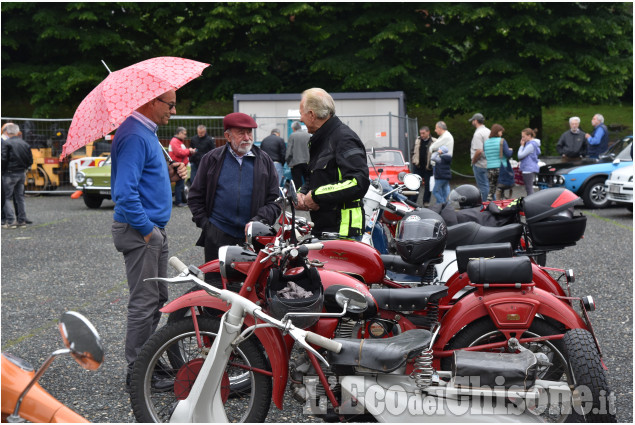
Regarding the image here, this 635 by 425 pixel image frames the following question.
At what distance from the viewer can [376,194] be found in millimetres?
7051

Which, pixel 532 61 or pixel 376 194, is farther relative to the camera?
pixel 532 61

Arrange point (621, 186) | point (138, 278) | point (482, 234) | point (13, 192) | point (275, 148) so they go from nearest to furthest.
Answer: point (138, 278)
point (482, 234)
point (13, 192)
point (621, 186)
point (275, 148)

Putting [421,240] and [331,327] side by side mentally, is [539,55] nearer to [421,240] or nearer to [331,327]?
[421,240]

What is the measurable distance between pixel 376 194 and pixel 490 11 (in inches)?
730

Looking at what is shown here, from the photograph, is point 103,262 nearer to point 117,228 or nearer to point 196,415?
point 117,228

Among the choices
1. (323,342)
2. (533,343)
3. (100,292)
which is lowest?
(100,292)

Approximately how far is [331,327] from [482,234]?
77.2 inches

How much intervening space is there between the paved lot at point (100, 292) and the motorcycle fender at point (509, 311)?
842mm

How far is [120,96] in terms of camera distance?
4195 millimetres

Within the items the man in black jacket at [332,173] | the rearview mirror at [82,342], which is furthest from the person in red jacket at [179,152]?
the rearview mirror at [82,342]

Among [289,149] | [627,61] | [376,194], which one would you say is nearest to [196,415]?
[376,194]

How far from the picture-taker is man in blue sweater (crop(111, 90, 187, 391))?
433cm

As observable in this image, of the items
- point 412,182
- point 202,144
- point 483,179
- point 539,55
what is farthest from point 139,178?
point 539,55

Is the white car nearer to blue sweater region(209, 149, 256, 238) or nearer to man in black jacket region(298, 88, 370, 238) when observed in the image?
man in black jacket region(298, 88, 370, 238)
